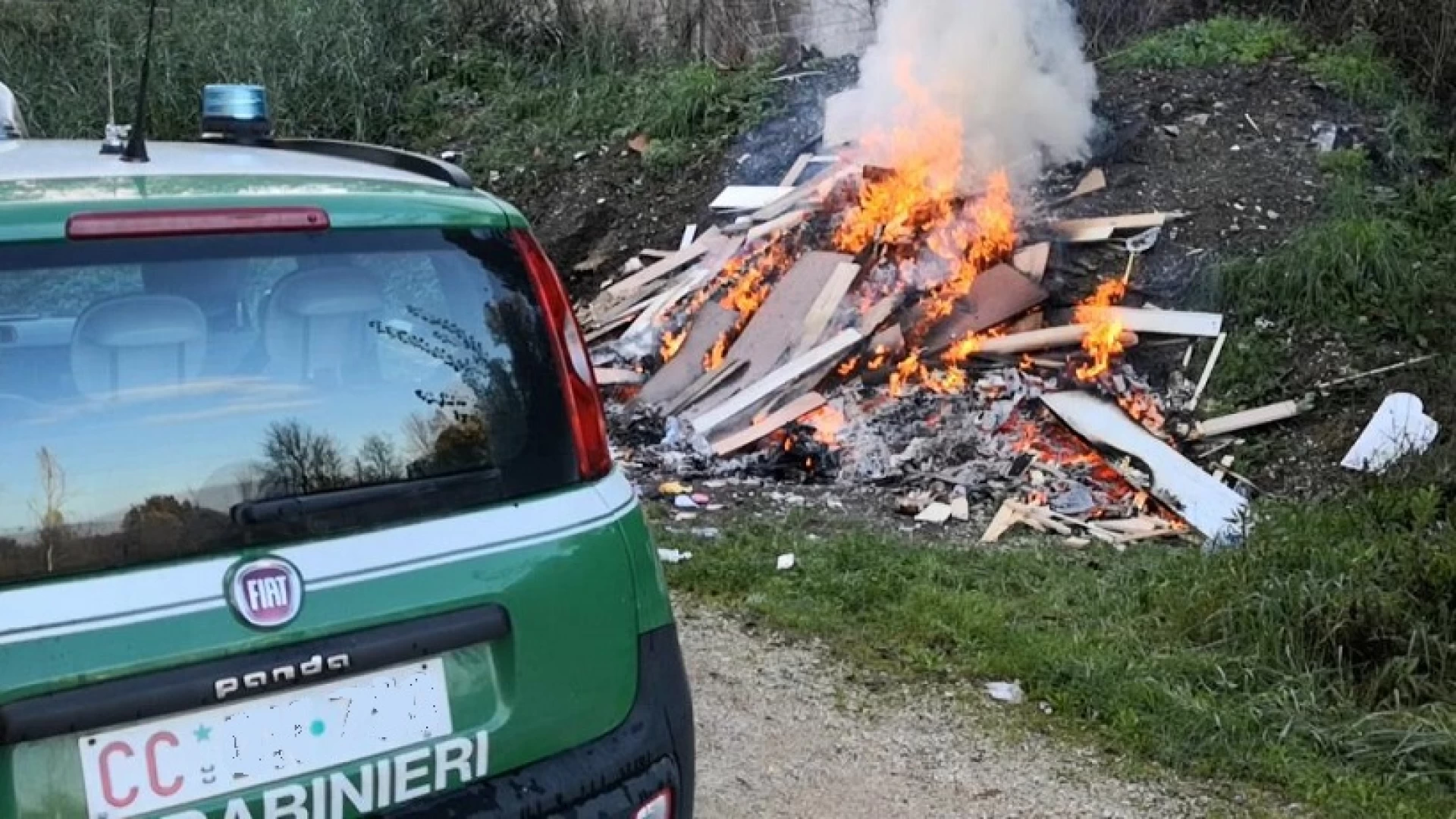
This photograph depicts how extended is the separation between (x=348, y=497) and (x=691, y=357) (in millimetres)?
6917

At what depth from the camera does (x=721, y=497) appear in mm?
7715

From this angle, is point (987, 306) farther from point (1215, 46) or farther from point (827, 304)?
point (1215, 46)

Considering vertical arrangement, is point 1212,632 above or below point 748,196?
below

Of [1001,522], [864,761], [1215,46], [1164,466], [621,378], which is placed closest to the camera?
[864,761]

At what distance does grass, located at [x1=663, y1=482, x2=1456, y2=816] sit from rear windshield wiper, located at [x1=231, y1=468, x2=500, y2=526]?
2965 mm

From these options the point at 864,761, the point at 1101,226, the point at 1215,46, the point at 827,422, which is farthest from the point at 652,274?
the point at 864,761

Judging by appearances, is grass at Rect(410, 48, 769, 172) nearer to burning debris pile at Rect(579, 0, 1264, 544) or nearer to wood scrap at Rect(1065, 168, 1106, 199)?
burning debris pile at Rect(579, 0, 1264, 544)

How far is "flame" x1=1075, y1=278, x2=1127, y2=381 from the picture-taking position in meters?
8.69

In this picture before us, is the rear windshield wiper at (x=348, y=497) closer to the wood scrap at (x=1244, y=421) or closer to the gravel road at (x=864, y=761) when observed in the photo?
the gravel road at (x=864, y=761)

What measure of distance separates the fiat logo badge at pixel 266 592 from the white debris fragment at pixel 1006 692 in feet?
10.9

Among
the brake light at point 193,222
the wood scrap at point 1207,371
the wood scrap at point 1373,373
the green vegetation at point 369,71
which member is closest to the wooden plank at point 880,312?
the wood scrap at point 1207,371

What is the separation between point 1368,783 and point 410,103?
1253 centimetres

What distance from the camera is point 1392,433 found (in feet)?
25.0

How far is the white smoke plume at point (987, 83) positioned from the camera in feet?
33.9
